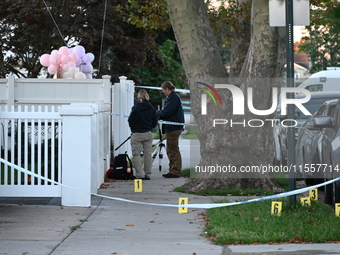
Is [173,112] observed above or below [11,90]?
below

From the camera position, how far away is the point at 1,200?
11125mm

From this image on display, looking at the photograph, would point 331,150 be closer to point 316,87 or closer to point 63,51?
point 63,51

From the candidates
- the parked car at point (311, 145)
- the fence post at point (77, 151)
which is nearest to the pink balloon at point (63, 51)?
the parked car at point (311, 145)

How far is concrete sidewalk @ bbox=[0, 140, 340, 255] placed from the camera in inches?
294

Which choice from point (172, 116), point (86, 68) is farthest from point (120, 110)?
point (86, 68)

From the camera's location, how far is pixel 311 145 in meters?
12.7

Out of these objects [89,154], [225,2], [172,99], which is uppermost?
[225,2]

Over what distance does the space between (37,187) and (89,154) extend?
3.08 ft

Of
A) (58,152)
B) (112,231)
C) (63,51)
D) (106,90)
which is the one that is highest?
(63,51)

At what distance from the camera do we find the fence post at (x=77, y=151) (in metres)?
10.5

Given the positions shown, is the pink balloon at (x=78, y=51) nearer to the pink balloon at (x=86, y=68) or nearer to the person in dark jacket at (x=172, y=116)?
the pink balloon at (x=86, y=68)

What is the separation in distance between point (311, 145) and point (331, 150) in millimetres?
2097

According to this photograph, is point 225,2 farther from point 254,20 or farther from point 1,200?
point 1,200

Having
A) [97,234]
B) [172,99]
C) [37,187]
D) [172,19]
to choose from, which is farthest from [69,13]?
[97,234]
